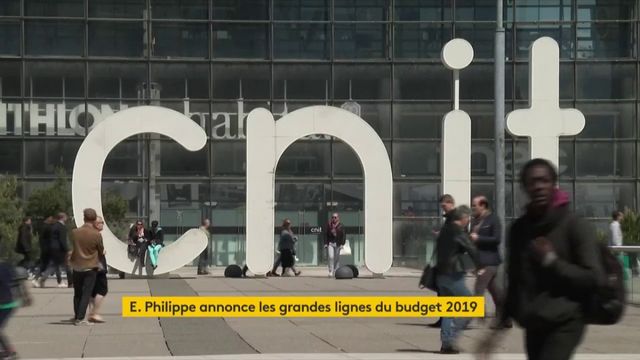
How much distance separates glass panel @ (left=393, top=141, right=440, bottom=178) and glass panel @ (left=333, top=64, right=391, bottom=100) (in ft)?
6.29

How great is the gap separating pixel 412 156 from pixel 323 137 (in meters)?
3.08

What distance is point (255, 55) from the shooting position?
131 feet

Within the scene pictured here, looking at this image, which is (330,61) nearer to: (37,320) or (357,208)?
(357,208)

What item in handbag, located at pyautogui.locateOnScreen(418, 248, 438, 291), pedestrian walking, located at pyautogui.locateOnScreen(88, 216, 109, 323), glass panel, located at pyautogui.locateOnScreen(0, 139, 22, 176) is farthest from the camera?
glass panel, located at pyautogui.locateOnScreen(0, 139, 22, 176)

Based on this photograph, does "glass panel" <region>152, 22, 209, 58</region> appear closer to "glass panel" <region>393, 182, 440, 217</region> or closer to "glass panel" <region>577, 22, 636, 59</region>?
"glass panel" <region>393, 182, 440, 217</region>

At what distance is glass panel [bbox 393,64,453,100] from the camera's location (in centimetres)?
4012

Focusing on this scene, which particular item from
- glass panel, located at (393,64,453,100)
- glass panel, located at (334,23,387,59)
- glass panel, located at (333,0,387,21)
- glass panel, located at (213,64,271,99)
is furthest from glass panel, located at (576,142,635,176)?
glass panel, located at (213,64,271,99)

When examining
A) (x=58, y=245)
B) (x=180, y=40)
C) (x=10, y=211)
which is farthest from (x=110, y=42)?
(x=58, y=245)

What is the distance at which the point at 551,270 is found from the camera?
6.38 meters

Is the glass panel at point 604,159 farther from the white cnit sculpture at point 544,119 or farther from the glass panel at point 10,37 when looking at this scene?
the glass panel at point 10,37

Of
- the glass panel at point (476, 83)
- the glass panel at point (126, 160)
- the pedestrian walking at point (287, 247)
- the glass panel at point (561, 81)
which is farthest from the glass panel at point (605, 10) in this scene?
the glass panel at point (126, 160)

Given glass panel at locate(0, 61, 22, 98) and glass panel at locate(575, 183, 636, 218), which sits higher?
glass panel at locate(0, 61, 22, 98)

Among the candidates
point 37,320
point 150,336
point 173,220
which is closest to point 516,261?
point 150,336

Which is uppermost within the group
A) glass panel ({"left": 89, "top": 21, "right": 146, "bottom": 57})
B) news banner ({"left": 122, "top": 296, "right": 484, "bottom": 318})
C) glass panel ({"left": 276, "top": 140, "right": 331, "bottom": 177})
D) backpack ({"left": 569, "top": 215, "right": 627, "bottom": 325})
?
glass panel ({"left": 89, "top": 21, "right": 146, "bottom": 57})
